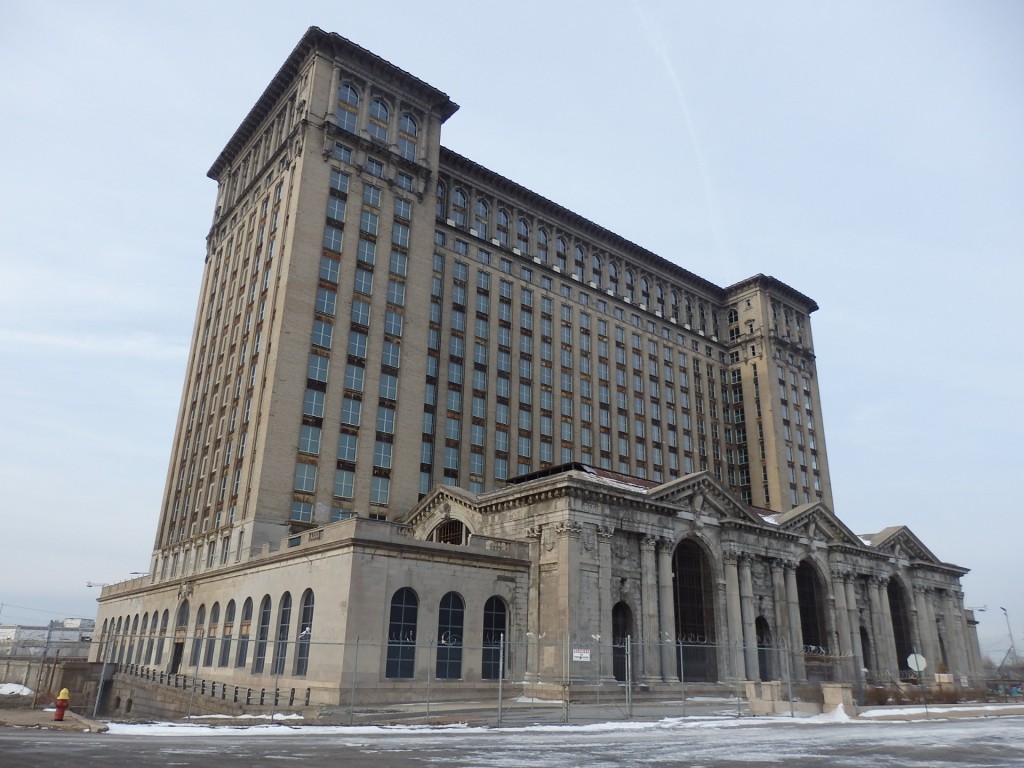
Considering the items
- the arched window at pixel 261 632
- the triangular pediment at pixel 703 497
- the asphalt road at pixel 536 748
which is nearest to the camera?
the asphalt road at pixel 536 748

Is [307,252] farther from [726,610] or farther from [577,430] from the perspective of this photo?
[726,610]

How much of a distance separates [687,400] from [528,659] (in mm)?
59541

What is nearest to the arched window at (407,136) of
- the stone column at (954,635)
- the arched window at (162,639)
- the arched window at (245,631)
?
the arched window at (245,631)

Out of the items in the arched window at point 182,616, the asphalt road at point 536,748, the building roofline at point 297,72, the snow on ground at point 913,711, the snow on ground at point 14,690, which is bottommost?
the snow on ground at point 14,690

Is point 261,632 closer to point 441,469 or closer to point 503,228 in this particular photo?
point 441,469

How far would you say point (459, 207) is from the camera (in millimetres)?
81625

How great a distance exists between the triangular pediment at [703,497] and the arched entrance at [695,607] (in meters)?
2.81

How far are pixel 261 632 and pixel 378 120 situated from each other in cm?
4762

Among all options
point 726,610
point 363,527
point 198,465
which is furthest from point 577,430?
point 363,527

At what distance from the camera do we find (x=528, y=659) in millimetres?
45781

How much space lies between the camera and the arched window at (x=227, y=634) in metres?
49.8

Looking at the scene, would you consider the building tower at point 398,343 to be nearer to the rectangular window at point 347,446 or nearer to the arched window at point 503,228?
the rectangular window at point 347,446

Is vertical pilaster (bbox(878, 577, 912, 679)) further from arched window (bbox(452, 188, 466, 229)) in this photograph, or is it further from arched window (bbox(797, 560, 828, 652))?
arched window (bbox(452, 188, 466, 229))

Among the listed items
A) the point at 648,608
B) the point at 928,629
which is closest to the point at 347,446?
the point at 648,608
